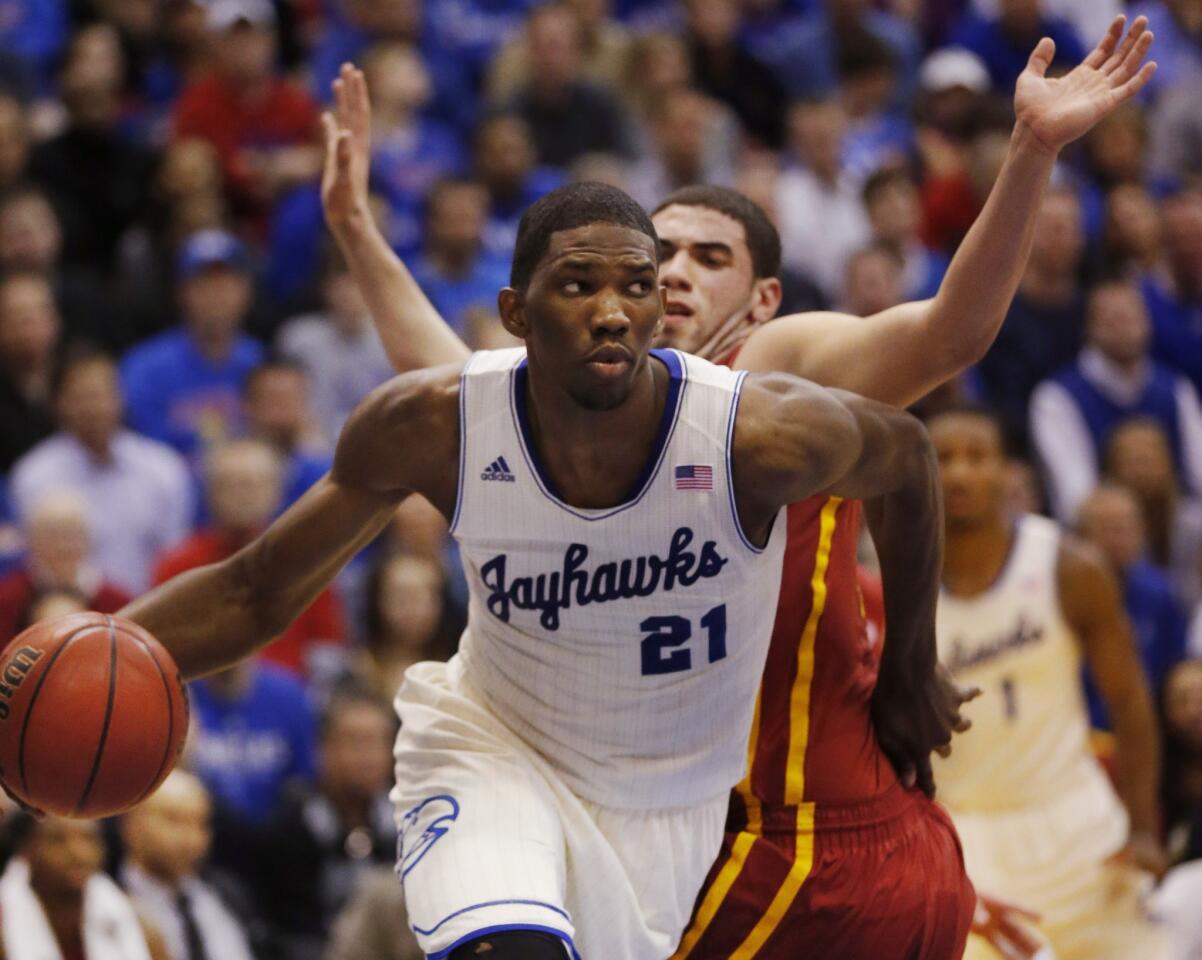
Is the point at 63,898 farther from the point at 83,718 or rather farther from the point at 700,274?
the point at 700,274

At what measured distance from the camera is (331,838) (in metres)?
7.41

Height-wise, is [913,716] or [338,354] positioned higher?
[338,354]

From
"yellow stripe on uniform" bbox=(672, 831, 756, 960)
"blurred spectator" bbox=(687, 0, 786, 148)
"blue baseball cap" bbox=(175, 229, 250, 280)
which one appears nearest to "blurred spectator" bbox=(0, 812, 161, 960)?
"yellow stripe on uniform" bbox=(672, 831, 756, 960)

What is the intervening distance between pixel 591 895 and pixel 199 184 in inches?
240

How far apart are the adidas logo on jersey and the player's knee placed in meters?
0.86

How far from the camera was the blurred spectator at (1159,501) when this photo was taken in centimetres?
949

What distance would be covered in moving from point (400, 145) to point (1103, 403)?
140 inches

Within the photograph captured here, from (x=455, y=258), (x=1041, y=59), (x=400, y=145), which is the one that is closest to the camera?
(x=1041, y=59)

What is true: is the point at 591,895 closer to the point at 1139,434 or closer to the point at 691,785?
the point at 691,785

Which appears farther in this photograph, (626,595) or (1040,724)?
(1040,724)

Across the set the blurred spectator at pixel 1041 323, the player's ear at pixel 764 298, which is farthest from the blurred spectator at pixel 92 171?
the player's ear at pixel 764 298

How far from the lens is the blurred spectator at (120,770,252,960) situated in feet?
22.6

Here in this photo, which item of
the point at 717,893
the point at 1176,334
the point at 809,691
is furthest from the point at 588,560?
the point at 1176,334

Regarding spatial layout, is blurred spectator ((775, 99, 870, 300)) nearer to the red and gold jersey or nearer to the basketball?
the red and gold jersey
